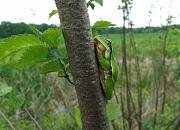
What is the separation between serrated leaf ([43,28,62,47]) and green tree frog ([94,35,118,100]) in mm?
140

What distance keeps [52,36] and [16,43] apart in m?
0.07

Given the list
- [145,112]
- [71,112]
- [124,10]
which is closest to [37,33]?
[124,10]

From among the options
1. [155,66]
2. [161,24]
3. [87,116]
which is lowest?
[155,66]

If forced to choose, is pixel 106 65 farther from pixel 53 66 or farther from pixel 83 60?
pixel 53 66

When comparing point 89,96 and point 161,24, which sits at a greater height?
point 89,96

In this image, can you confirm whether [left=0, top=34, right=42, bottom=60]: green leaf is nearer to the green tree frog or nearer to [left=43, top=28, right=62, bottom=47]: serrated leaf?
[left=43, top=28, right=62, bottom=47]: serrated leaf

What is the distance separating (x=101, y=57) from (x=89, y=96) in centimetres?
7

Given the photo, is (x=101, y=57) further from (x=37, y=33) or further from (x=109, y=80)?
(x=37, y=33)

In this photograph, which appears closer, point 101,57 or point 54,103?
point 101,57

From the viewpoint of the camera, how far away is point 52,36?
0.91 meters

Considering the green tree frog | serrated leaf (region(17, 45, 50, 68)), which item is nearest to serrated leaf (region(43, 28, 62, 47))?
serrated leaf (region(17, 45, 50, 68))

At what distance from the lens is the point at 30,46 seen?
0.89 meters

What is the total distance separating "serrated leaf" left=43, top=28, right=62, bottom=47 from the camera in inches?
35.4

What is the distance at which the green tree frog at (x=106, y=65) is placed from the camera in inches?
29.8
